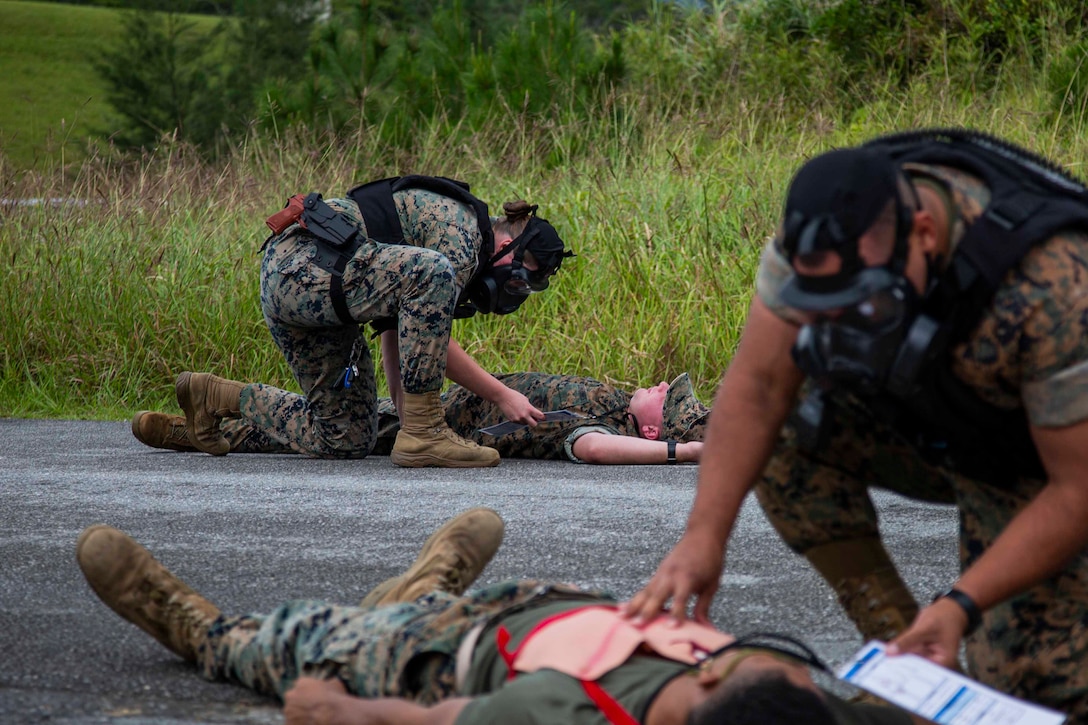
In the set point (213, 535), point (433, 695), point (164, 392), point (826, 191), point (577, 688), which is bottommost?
point (164, 392)

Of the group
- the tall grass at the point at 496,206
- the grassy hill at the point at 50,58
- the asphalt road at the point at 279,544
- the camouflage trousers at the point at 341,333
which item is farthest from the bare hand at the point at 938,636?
the grassy hill at the point at 50,58

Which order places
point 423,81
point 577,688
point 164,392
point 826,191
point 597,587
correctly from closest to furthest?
point 826,191 → point 577,688 → point 597,587 → point 164,392 → point 423,81

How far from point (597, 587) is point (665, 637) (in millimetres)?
1337

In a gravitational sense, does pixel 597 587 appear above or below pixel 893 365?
below

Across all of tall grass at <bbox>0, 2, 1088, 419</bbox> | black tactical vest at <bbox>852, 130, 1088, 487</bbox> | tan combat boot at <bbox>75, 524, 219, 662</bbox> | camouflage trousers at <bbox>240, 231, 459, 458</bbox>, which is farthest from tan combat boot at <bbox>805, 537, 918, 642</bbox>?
tall grass at <bbox>0, 2, 1088, 419</bbox>

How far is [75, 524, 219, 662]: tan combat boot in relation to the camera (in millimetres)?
2664

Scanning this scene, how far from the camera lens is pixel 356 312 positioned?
579 cm

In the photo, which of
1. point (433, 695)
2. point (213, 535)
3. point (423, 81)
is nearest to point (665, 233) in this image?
point (423, 81)

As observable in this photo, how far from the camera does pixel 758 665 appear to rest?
188 cm

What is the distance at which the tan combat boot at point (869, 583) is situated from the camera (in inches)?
93.1

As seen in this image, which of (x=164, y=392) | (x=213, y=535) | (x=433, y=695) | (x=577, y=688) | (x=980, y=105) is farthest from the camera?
(x=980, y=105)

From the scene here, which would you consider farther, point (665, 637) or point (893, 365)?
point (665, 637)

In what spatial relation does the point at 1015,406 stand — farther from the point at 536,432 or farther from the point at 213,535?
the point at 536,432

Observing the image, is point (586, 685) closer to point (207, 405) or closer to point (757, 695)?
point (757, 695)
